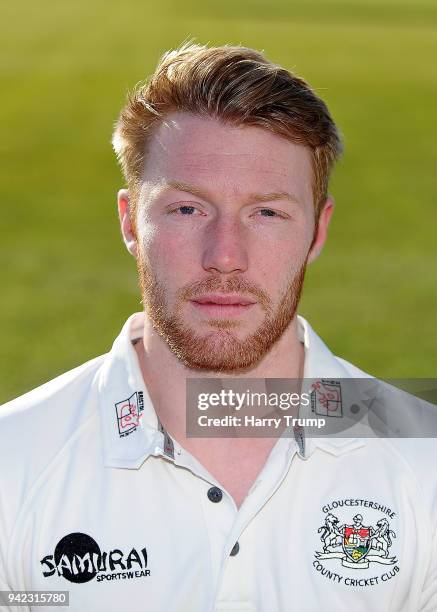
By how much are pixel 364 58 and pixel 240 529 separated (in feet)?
69.1

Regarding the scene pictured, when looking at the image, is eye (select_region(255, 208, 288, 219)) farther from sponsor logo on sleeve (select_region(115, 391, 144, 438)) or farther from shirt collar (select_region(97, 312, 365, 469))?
sponsor logo on sleeve (select_region(115, 391, 144, 438))

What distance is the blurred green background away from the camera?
38.3 feet

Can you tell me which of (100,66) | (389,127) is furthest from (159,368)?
(100,66)

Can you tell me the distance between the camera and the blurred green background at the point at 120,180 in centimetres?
1169

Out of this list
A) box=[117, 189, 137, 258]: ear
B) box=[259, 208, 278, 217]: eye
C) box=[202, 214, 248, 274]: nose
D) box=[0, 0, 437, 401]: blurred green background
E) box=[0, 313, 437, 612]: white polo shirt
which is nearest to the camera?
box=[0, 313, 437, 612]: white polo shirt

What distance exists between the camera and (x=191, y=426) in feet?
10.0

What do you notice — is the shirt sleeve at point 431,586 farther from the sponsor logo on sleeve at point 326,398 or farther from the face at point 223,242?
the face at point 223,242

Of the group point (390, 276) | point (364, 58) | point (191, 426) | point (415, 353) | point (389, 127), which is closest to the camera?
point (191, 426)

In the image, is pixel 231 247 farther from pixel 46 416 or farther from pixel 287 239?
pixel 46 416

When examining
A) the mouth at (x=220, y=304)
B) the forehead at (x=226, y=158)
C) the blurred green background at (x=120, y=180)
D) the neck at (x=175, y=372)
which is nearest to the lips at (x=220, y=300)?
the mouth at (x=220, y=304)

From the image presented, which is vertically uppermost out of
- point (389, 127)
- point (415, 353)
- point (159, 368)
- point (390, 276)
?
point (389, 127)

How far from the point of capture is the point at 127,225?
3312mm

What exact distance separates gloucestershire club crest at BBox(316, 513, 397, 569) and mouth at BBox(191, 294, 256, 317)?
0.61m

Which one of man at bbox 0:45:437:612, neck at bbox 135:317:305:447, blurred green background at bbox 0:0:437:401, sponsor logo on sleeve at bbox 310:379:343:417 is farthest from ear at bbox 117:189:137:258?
blurred green background at bbox 0:0:437:401
